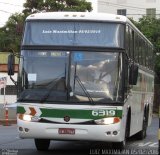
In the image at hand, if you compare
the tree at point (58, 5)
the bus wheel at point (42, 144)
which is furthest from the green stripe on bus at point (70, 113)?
the tree at point (58, 5)

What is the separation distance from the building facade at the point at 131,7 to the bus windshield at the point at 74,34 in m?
70.4

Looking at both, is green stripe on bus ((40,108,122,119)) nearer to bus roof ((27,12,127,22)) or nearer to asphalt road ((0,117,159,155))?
asphalt road ((0,117,159,155))

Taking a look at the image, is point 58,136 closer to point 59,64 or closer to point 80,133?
point 80,133

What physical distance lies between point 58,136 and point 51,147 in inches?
140

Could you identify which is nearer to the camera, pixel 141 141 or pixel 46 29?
pixel 46 29

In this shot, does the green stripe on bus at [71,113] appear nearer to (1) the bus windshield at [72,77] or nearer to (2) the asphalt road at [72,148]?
(1) the bus windshield at [72,77]

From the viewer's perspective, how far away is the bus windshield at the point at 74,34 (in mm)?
13711

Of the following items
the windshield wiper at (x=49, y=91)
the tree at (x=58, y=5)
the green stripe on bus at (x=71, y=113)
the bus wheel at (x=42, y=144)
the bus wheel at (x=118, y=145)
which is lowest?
the bus wheel at (x=42, y=144)

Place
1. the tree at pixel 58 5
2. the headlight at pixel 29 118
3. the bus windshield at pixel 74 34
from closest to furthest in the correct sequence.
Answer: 1. the headlight at pixel 29 118
2. the bus windshield at pixel 74 34
3. the tree at pixel 58 5

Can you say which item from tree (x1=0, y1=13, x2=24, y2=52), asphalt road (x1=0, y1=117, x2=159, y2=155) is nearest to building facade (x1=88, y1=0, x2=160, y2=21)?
tree (x1=0, y1=13, x2=24, y2=52)

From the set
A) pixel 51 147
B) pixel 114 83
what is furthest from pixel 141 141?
pixel 114 83

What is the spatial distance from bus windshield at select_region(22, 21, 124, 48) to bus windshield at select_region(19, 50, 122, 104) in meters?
0.30

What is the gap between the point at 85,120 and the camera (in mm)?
13070

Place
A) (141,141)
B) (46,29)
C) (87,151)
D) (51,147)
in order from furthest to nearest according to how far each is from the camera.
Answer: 1. (141,141)
2. (51,147)
3. (87,151)
4. (46,29)
